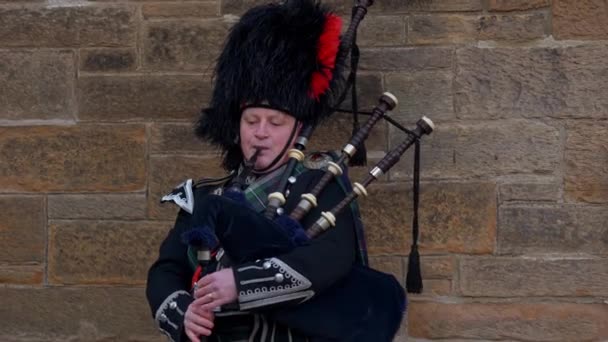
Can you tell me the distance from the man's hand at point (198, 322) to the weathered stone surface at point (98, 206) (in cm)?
108

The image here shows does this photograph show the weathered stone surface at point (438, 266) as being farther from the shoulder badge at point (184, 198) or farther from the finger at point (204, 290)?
the finger at point (204, 290)

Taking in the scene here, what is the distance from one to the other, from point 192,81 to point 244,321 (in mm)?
1170

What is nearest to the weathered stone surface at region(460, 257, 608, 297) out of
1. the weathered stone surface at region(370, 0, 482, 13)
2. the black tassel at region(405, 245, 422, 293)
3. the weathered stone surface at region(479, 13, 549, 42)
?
the black tassel at region(405, 245, 422, 293)

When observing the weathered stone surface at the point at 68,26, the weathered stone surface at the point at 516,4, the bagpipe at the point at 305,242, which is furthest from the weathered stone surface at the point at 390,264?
the weathered stone surface at the point at 68,26

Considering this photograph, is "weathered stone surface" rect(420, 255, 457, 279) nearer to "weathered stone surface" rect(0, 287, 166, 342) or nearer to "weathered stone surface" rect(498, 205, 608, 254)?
"weathered stone surface" rect(498, 205, 608, 254)

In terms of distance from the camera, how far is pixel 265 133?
10.2 feet

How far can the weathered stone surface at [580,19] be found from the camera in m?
3.75

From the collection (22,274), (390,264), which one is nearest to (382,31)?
(390,264)

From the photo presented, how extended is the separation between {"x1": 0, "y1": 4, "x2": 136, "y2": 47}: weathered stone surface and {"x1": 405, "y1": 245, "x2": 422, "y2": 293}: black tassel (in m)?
1.22

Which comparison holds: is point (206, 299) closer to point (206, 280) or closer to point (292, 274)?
point (206, 280)

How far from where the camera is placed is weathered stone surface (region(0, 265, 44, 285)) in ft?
13.3

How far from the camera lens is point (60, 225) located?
4.03 meters

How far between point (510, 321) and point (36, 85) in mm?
1805

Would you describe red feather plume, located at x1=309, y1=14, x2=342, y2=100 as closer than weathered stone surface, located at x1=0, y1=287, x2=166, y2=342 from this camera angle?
Yes
